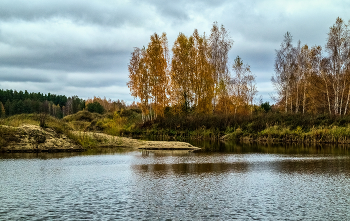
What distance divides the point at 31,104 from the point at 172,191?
128 metres

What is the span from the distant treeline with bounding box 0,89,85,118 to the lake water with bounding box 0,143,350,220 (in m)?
81.0

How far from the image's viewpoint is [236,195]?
9945mm

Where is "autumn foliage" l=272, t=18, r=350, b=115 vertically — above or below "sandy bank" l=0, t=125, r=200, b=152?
above

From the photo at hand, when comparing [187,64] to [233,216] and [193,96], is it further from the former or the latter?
[233,216]

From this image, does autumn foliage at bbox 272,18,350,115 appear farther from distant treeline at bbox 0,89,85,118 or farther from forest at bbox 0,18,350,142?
distant treeline at bbox 0,89,85,118

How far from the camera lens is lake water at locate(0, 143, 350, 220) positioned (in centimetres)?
800

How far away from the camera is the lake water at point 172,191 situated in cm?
800

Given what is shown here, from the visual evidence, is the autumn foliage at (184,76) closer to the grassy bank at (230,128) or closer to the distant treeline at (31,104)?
the grassy bank at (230,128)

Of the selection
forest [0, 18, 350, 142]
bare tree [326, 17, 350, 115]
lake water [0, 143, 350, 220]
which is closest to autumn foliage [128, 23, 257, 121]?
forest [0, 18, 350, 142]

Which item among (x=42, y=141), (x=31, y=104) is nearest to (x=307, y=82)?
(x=42, y=141)

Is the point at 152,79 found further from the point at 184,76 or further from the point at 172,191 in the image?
the point at 172,191

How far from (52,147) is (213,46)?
123 ft

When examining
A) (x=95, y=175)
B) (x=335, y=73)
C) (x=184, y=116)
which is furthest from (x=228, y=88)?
(x=95, y=175)

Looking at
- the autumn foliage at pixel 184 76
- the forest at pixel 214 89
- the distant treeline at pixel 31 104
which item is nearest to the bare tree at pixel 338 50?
the forest at pixel 214 89
